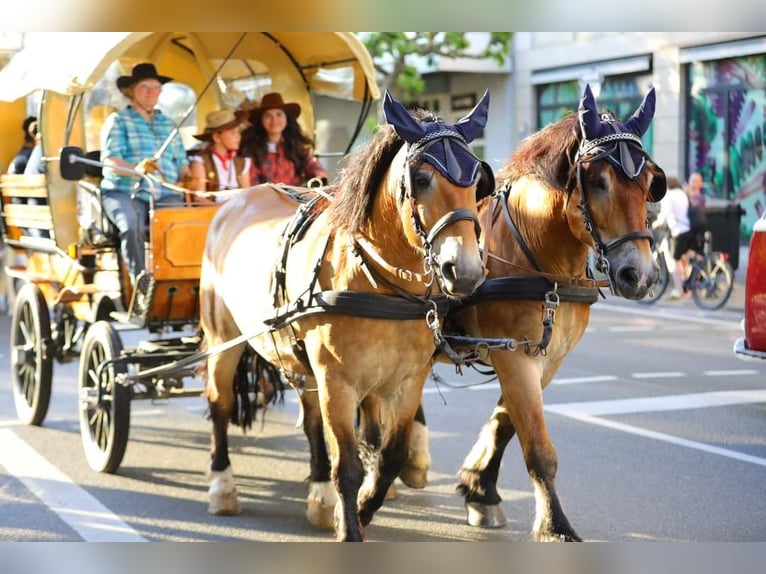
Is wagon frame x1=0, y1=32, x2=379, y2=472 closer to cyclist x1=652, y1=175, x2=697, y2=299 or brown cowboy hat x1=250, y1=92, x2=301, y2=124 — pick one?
brown cowboy hat x1=250, y1=92, x2=301, y2=124

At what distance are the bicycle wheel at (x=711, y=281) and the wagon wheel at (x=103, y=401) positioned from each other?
34.0 feet

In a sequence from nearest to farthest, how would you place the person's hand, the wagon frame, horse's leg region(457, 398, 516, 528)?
horse's leg region(457, 398, 516, 528) < the wagon frame < the person's hand

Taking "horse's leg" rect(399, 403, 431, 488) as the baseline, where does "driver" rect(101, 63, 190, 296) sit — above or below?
above

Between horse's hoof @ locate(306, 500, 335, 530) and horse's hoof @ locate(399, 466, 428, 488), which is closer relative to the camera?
horse's hoof @ locate(306, 500, 335, 530)

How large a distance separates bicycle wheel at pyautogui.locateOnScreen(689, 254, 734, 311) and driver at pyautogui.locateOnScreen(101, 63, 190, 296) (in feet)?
32.4

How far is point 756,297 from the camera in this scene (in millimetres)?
A: 7434

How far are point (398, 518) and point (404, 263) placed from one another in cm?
195

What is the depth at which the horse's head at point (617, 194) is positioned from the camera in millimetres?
4695

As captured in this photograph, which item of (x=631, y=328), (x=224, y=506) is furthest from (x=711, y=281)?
(x=224, y=506)

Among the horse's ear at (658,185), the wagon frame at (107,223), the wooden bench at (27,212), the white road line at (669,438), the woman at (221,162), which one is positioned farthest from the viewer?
the wooden bench at (27,212)

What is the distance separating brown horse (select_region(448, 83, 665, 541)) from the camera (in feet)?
15.7

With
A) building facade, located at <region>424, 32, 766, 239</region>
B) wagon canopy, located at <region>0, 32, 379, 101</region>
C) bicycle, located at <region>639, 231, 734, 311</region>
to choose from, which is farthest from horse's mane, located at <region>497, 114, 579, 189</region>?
building facade, located at <region>424, 32, 766, 239</region>

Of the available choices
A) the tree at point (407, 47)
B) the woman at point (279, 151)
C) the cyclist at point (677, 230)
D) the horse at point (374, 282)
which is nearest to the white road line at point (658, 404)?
the woman at point (279, 151)

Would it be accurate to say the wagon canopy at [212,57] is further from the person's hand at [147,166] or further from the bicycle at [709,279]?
the bicycle at [709,279]
